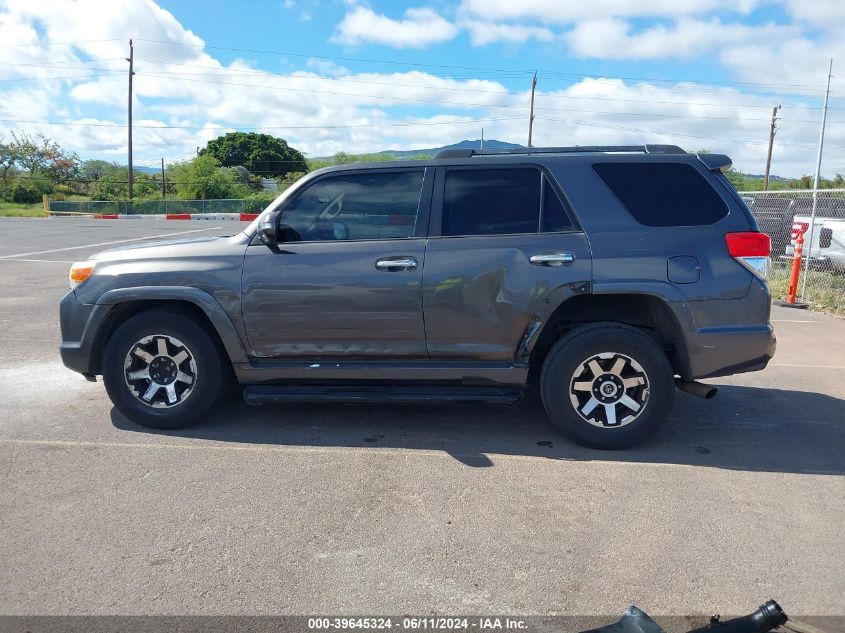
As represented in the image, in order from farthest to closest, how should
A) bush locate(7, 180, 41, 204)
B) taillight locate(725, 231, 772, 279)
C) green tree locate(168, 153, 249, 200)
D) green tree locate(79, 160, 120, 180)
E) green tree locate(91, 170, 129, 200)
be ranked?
green tree locate(79, 160, 120, 180) → green tree locate(91, 170, 129, 200) → bush locate(7, 180, 41, 204) → green tree locate(168, 153, 249, 200) → taillight locate(725, 231, 772, 279)

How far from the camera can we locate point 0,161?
197 ft

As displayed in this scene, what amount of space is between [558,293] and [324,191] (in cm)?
176

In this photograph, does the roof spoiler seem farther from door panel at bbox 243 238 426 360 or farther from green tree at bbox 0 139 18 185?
green tree at bbox 0 139 18 185

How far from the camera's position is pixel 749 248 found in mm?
4492

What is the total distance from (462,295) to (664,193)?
1511mm

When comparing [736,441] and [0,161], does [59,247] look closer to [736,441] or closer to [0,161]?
[736,441]

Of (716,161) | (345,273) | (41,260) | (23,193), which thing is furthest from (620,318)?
(23,193)

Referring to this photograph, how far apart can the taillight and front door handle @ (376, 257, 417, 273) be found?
203 centimetres

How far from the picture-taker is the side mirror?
4.71 metres

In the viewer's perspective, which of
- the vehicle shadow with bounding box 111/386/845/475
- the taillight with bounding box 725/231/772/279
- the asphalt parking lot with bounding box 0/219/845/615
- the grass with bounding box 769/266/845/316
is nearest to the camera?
the asphalt parking lot with bounding box 0/219/845/615

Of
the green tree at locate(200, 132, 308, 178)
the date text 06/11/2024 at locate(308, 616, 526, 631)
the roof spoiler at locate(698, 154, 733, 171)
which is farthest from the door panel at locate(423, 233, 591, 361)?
the green tree at locate(200, 132, 308, 178)

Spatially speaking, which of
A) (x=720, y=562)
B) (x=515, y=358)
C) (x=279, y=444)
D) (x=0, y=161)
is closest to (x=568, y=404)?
(x=515, y=358)

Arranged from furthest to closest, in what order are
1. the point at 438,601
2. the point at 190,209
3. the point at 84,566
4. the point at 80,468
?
1. the point at 190,209
2. the point at 80,468
3. the point at 84,566
4. the point at 438,601

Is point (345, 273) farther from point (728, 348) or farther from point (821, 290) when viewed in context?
point (821, 290)
